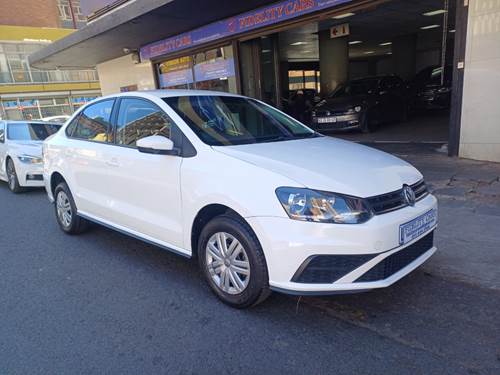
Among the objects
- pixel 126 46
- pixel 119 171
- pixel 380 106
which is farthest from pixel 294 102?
pixel 119 171

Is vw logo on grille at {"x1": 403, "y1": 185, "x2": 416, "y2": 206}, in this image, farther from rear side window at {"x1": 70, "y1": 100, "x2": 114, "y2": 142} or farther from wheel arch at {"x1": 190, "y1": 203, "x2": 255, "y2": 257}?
rear side window at {"x1": 70, "y1": 100, "x2": 114, "y2": 142}

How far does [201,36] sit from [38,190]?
630 centimetres

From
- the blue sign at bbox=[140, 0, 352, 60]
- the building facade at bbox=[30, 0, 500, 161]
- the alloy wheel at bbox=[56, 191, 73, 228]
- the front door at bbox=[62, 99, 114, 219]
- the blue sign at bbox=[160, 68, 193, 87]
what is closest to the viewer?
the front door at bbox=[62, 99, 114, 219]

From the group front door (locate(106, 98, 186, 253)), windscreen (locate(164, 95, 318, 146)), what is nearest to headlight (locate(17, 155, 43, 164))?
front door (locate(106, 98, 186, 253))

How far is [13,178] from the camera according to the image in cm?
811

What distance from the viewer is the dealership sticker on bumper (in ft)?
8.75

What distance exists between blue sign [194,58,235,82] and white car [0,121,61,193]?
5135mm

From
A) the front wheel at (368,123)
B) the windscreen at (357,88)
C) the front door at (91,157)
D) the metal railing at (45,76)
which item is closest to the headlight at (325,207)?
the front door at (91,157)

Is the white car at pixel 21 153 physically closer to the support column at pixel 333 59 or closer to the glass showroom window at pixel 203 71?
the glass showroom window at pixel 203 71

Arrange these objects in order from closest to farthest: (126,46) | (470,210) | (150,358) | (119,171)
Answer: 1. (150,358)
2. (119,171)
3. (470,210)
4. (126,46)

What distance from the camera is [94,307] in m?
3.18

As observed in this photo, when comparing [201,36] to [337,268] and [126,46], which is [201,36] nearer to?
[126,46]

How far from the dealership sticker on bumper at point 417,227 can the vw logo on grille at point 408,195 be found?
0.12 m

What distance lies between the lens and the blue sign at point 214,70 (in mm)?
11430
